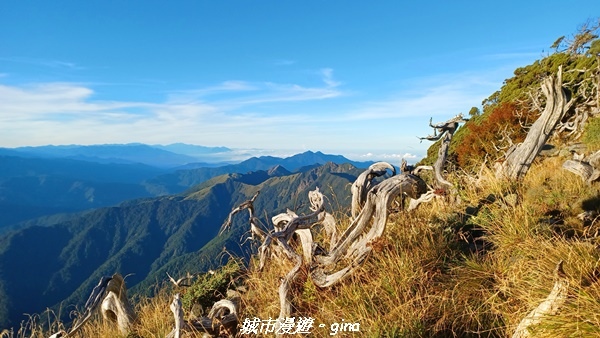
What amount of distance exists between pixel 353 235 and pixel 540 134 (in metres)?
6.34

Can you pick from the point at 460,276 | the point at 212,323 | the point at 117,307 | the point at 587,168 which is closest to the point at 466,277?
the point at 460,276

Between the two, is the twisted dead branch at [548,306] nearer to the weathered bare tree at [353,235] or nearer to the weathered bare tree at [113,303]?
the weathered bare tree at [353,235]

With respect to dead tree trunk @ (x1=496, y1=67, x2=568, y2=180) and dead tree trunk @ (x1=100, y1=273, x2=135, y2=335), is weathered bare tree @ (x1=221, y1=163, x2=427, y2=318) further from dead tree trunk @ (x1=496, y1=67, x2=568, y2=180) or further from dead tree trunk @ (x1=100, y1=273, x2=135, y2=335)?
dead tree trunk @ (x1=100, y1=273, x2=135, y2=335)

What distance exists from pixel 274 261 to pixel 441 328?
159 inches

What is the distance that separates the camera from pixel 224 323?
630 centimetres

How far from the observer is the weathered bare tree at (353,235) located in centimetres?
596

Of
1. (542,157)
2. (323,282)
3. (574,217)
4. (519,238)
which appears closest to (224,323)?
(323,282)

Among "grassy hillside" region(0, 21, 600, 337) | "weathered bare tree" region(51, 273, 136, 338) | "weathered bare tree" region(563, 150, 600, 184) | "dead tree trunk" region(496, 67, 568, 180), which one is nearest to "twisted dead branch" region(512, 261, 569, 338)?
"grassy hillside" region(0, 21, 600, 337)

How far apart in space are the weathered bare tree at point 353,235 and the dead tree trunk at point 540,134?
3521mm

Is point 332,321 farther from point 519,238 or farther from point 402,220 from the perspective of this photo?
point 519,238

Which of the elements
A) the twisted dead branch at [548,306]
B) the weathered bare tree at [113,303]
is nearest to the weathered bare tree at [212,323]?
the weathered bare tree at [113,303]

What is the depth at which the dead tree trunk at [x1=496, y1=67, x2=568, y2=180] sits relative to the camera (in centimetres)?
918

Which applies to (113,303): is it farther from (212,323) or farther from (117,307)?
(212,323)

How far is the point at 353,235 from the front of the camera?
21.5ft
